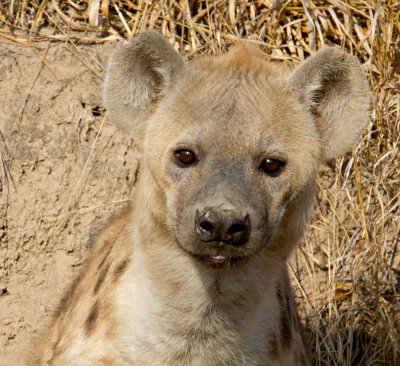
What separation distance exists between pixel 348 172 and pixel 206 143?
1.65 meters

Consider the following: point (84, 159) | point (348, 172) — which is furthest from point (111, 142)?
point (348, 172)

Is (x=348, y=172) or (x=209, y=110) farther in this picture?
(x=348, y=172)

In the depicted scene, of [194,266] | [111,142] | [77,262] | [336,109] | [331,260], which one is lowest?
[77,262]

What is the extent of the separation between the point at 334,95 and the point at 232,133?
0.44 meters

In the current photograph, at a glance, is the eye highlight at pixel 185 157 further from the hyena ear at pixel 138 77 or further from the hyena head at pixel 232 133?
the hyena ear at pixel 138 77

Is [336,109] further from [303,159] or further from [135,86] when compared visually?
[135,86]

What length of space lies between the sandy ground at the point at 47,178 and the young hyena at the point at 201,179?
116 centimetres

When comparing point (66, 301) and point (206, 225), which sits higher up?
point (206, 225)

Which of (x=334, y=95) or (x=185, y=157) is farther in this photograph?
(x=334, y=95)

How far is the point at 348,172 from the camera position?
3490 millimetres

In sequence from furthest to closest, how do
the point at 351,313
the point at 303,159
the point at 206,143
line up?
the point at 351,313 → the point at 303,159 → the point at 206,143

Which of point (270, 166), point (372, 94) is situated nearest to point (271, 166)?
point (270, 166)

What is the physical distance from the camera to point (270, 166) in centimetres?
206

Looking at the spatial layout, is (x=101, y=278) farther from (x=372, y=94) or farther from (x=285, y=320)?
(x=372, y=94)
